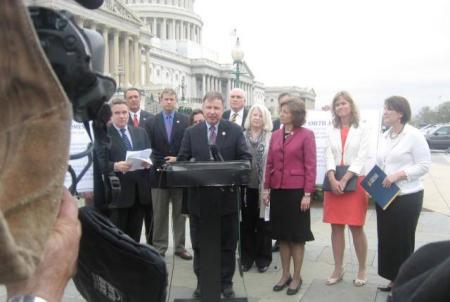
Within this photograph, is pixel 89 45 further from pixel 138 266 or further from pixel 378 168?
pixel 378 168

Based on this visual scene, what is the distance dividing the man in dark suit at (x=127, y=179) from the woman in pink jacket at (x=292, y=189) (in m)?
1.56

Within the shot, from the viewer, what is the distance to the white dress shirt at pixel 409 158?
5.02 m

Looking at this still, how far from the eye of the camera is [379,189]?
5.07 metres

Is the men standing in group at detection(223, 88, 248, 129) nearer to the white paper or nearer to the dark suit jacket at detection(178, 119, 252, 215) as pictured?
the dark suit jacket at detection(178, 119, 252, 215)

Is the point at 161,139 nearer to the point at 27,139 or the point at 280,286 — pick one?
the point at 280,286

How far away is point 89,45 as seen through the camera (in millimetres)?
1242

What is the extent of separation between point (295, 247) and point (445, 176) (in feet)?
39.6

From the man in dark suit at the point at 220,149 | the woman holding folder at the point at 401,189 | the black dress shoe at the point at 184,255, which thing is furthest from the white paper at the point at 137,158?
the woman holding folder at the point at 401,189

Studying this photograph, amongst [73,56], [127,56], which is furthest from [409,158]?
[127,56]

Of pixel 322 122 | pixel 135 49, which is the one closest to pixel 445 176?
pixel 322 122

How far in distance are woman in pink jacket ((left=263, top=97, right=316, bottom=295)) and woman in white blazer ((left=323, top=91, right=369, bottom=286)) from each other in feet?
1.13

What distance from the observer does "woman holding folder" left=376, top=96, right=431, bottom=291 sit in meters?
5.01

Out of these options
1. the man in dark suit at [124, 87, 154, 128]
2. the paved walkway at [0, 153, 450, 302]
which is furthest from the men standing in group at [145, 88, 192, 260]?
the man in dark suit at [124, 87, 154, 128]

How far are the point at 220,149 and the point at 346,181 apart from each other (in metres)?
1.43
